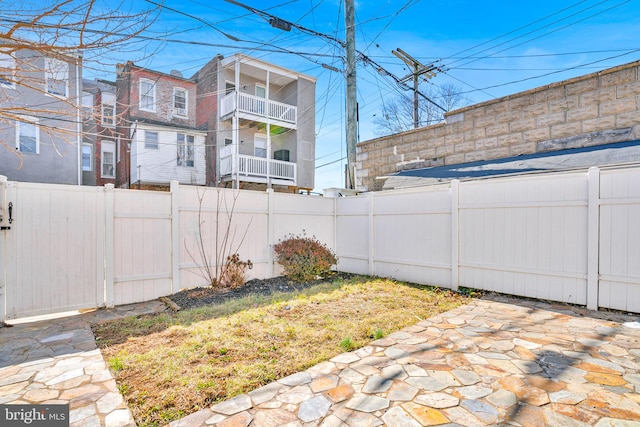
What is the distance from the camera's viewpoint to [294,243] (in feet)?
22.7

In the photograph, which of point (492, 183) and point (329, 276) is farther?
point (329, 276)

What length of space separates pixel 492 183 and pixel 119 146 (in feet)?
56.6

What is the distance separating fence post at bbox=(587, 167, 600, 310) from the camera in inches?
173

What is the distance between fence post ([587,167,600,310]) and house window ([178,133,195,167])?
1449 cm

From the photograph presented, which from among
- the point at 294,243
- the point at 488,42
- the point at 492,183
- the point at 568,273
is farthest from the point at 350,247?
the point at 488,42

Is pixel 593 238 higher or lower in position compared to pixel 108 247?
higher

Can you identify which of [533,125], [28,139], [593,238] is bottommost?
[593,238]

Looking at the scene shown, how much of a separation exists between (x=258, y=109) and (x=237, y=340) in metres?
12.6

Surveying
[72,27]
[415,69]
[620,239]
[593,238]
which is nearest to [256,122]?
[415,69]

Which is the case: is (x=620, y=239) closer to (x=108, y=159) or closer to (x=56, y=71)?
(x=56, y=71)

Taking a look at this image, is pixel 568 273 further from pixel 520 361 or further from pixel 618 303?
pixel 520 361

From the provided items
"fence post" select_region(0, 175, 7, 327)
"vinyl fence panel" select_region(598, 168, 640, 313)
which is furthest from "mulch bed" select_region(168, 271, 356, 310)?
"vinyl fence panel" select_region(598, 168, 640, 313)

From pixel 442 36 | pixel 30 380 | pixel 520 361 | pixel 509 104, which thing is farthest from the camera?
pixel 442 36

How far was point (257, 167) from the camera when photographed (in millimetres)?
13938
